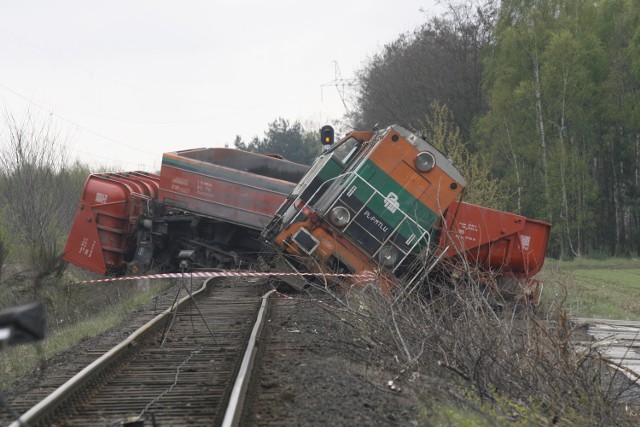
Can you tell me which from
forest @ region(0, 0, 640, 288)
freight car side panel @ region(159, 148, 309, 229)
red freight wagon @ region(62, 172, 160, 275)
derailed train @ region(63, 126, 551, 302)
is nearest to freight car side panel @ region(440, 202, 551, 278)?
derailed train @ region(63, 126, 551, 302)

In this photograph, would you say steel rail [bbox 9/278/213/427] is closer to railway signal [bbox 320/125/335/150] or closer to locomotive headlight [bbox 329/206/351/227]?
locomotive headlight [bbox 329/206/351/227]

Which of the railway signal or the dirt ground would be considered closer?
the dirt ground

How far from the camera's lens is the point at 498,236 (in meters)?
15.7

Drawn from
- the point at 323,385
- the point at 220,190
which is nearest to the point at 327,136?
the point at 220,190

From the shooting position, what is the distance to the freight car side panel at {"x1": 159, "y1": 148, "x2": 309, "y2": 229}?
861 inches

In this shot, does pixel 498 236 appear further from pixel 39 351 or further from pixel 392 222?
pixel 39 351

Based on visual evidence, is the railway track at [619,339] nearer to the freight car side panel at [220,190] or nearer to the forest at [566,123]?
the freight car side panel at [220,190]

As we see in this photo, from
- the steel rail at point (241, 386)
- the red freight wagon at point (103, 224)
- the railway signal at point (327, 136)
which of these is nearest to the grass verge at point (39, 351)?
the steel rail at point (241, 386)

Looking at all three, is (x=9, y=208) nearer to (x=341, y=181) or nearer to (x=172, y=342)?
(x=341, y=181)

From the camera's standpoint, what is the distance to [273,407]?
6836mm

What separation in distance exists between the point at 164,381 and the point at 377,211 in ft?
25.6

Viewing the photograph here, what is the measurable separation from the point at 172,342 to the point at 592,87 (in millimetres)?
38701

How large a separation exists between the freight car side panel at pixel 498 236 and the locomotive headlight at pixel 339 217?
6.14 feet

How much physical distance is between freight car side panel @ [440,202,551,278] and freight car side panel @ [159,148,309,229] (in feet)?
22.6
